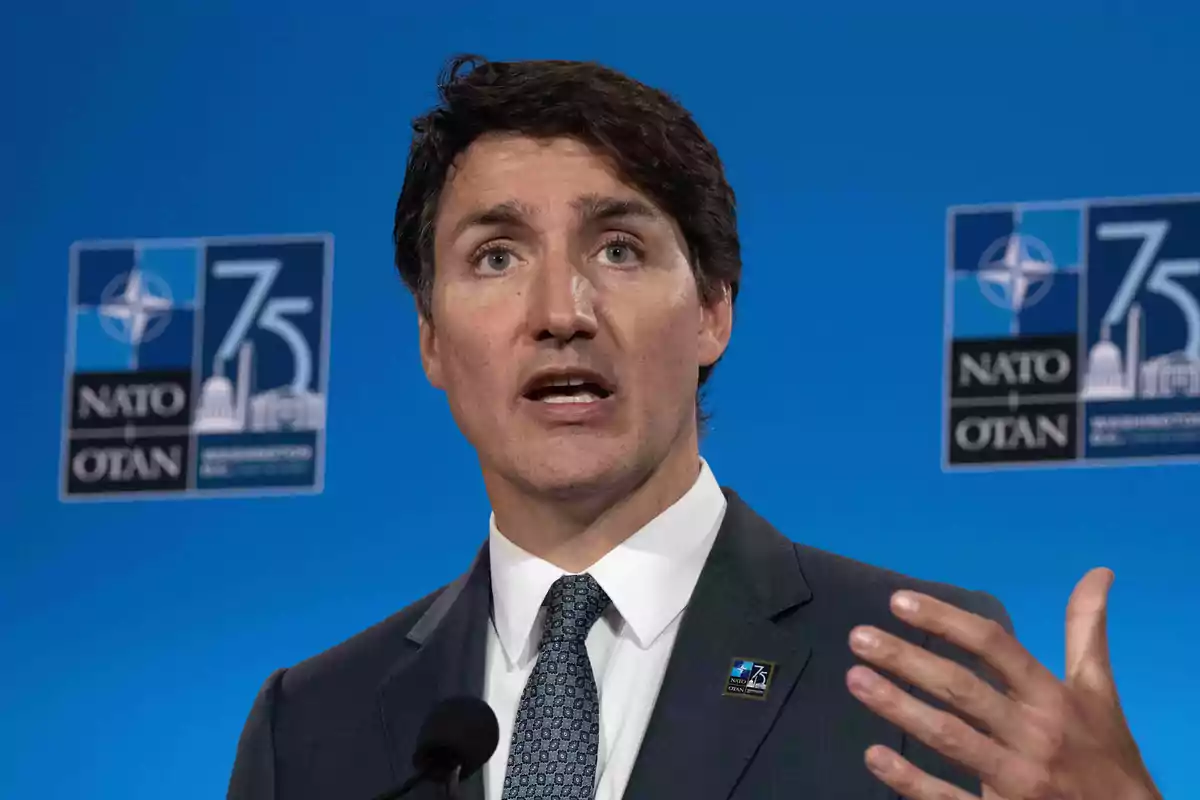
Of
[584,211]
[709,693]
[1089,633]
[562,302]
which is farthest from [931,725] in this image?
[584,211]

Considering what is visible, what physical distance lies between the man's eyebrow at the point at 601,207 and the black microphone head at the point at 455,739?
0.75m

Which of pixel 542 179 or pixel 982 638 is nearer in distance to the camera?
pixel 982 638

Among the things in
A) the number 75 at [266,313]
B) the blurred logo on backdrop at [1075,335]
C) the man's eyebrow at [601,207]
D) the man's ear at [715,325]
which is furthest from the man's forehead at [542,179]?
the number 75 at [266,313]

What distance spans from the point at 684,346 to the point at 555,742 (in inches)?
21.6

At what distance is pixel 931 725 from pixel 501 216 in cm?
103

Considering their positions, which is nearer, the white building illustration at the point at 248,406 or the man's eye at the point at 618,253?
the man's eye at the point at 618,253

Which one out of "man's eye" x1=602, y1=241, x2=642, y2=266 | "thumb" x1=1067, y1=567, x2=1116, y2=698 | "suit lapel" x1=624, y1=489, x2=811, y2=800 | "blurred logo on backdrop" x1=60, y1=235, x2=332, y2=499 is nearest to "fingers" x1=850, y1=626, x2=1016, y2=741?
"thumb" x1=1067, y1=567, x2=1116, y2=698

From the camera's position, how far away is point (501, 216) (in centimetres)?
256

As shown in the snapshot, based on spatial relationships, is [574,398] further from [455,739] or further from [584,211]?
[455,739]

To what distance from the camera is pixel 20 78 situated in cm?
438

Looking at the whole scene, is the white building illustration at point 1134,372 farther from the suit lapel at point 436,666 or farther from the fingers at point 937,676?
the fingers at point 937,676

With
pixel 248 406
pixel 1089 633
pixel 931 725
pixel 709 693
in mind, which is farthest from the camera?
pixel 248 406

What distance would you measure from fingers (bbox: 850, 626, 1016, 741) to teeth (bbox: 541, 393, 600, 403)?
74cm

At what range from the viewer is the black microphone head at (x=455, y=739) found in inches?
79.4
